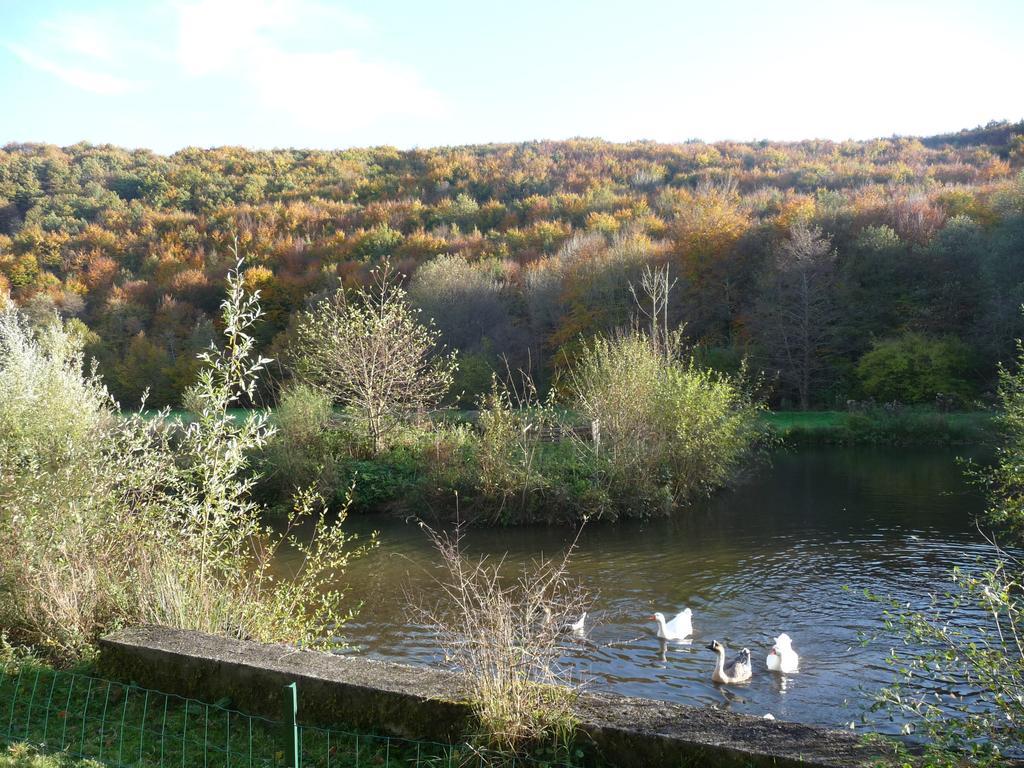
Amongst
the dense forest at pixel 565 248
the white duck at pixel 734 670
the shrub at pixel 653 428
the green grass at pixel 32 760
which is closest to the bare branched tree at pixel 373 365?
the dense forest at pixel 565 248

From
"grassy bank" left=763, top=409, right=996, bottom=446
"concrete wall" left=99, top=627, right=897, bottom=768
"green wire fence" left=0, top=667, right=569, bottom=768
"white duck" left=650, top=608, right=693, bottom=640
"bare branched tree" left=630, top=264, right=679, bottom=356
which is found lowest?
"grassy bank" left=763, top=409, right=996, bottom=446

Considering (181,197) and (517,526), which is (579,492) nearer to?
(517,526)

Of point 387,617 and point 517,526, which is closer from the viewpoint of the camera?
point 387,617

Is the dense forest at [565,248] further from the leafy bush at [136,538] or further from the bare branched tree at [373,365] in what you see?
the leafy bush at [136,538]

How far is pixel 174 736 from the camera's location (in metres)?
4.86

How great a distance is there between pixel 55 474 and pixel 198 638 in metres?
2.50

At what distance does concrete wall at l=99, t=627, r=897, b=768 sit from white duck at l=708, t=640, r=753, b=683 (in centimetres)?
399

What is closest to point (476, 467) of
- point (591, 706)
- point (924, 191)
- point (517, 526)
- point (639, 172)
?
point (517, 526)

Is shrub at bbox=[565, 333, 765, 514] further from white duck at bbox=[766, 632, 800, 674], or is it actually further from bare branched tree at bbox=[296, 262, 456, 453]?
white duck at bbox=[766, 632, 800, 674]

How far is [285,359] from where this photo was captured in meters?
36.0

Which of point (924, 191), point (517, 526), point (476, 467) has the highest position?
point (924, 191)

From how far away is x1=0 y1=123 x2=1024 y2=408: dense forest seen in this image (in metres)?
33.2

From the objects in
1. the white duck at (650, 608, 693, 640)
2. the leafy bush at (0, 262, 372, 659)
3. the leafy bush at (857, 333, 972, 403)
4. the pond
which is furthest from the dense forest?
the leafy bush at (0, 262, 372, 659)

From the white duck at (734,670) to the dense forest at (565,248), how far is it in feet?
46.3
